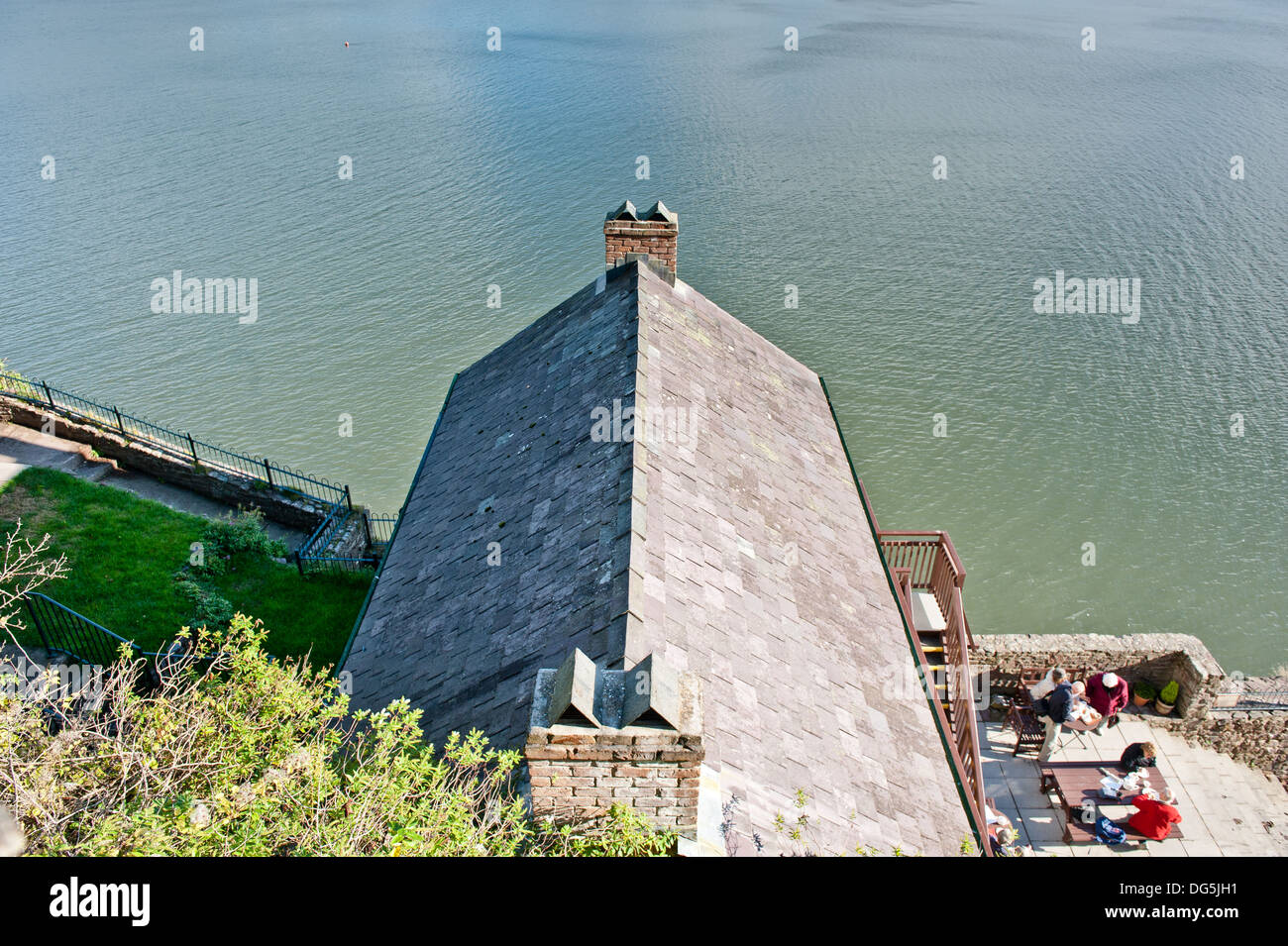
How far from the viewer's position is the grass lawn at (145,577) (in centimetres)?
1683

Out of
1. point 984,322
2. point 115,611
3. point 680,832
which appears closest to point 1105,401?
point 984,322

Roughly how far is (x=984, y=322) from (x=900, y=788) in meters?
25.0

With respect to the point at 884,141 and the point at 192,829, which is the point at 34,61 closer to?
the point at 884,141

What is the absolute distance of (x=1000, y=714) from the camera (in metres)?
16.7

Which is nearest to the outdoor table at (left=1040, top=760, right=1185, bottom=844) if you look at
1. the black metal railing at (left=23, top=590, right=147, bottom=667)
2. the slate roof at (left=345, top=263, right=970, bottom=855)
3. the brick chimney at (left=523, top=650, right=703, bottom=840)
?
the slate roof at (left=345, top=263, right=970, bottom=855)

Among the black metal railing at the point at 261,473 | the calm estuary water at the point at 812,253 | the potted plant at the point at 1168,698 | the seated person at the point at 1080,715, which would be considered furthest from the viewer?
the calm estuary water at the point at 812,253

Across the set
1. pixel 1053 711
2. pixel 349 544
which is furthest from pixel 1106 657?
pixel 349 544

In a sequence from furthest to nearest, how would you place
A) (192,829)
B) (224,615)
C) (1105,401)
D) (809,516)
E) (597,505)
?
1. (1105,401)
2. (224,615)
3. (809,516)
4. (597,505)
5. (192,829)

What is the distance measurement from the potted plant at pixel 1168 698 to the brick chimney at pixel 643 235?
12.3 m

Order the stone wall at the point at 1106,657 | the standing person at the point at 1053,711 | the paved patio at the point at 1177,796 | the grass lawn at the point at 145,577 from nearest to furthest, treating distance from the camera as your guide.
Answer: the paved patio at the point at 1177,796 → the standing person at the point at 1053,711 → the stone wall at the point at 1106,657 → the grass lawn at the point at 145,577

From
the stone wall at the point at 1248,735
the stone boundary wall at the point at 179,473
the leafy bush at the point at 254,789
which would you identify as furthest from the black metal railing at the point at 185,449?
the stone wall at the point at 1248,735

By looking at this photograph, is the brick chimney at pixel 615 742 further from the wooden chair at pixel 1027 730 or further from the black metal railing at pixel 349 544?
the black metal railing at pixel 349 544

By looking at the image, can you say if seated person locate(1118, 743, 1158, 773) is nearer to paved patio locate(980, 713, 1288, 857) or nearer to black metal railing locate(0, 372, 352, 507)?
paved patio locate(980, 713, 1288, 857)

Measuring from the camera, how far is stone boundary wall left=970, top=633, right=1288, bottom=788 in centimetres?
1600
